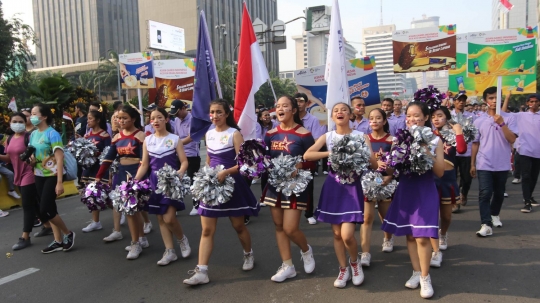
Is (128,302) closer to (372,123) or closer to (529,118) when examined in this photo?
(372,123)

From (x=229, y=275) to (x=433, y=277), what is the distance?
6.90ft

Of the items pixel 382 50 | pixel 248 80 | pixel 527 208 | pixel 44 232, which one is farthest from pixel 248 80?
pixel 382 50

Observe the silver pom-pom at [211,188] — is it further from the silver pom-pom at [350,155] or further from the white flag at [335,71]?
the white flag at [335,71]

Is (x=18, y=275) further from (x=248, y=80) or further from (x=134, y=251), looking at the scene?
(x=248, y=80)

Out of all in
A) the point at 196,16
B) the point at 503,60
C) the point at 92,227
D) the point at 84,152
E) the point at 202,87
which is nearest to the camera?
the point at 202,87

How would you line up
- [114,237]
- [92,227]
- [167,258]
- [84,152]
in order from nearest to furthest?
[167,258]
[114,237]
[84,152]
[92,227]

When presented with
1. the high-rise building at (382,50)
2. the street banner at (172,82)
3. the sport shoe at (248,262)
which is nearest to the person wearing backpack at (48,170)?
the sport shoe at (248,262)

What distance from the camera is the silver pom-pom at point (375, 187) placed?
4086mm

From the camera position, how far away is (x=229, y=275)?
4539 mm

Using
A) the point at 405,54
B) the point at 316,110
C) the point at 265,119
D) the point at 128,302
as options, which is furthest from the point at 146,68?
the point at 128,302

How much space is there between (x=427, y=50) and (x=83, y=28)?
89.4m

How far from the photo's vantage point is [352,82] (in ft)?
38.0

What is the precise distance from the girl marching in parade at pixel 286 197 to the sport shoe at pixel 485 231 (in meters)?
2.72

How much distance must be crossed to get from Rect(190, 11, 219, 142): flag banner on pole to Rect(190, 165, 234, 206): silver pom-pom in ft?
4.08
